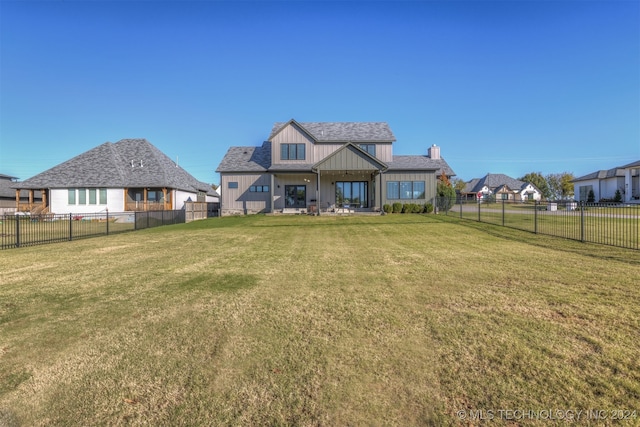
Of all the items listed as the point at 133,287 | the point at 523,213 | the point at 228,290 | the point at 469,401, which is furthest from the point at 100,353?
the point at 523,213

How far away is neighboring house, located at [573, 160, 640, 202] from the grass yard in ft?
149

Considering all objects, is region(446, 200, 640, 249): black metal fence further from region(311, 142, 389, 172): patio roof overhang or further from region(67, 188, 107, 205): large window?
region(67, 188, 107, 205): large window

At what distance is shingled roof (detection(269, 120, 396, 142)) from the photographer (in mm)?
27339

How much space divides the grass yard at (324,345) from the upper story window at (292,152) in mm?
21081

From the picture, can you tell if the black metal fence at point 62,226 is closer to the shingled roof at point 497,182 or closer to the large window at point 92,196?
the large window at point 92,196

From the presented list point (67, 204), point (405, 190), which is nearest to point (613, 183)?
point (405, 190)

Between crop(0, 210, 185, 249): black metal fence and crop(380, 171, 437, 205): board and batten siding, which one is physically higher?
crop(380, 171, 437, 205): board and batten siding

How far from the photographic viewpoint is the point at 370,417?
2.16m

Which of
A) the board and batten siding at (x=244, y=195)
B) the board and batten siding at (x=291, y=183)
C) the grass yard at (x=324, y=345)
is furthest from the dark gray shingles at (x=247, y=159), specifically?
the grass yard at (x=324, y=345)

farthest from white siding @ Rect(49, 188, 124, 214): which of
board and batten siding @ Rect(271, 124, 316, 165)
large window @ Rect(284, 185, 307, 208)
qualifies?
large window @ Rect(284, 185, 307, 208)

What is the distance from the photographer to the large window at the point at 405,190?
26219 mm

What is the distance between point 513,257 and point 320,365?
21.7ft

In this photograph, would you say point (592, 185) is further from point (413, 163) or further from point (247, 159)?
point (247, 159)

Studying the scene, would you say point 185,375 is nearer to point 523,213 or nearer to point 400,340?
point 400,340
